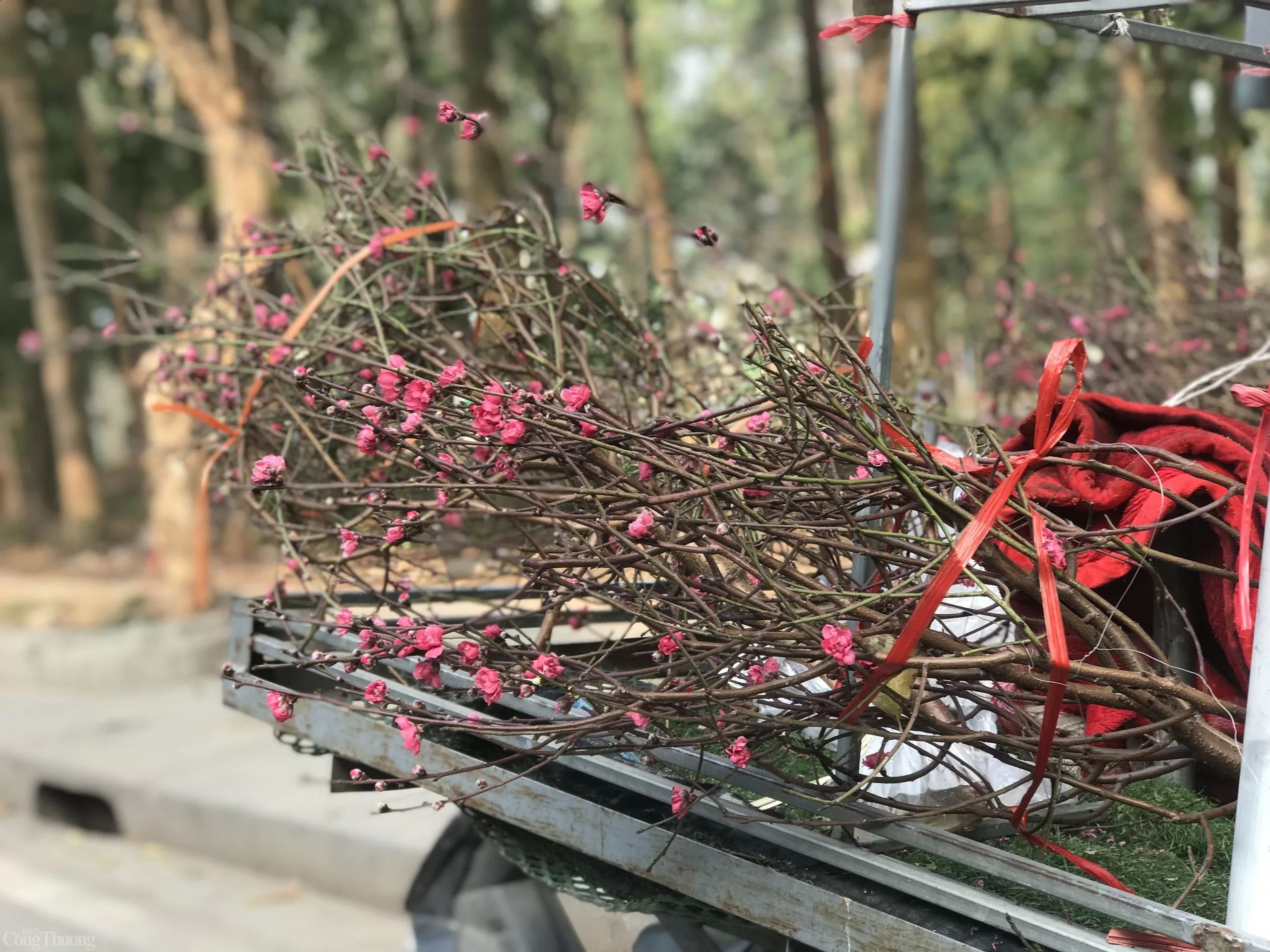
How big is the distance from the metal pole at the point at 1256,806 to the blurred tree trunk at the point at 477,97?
6475 mm

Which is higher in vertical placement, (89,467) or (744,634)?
(744,634)

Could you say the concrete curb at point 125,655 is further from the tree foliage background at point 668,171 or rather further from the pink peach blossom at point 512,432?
the pink peach blossom at point 512,432

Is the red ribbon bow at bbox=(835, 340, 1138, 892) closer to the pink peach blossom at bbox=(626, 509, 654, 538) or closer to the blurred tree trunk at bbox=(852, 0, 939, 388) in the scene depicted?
the pink peach blossom at bbox=(626, 509, 654, 538)

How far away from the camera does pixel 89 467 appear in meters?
11.2

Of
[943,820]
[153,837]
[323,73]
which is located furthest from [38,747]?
[323,73]

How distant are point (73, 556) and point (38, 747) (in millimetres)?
5511

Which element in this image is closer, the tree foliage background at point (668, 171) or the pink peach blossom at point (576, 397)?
the pink peach blossom at point (576, 397)

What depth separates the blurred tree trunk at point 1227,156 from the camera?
8.27m

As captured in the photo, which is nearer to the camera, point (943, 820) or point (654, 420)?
point (654, 420)

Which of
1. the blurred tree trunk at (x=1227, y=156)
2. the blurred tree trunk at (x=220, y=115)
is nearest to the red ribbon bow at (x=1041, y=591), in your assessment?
the blurred tree trunk at (x=220, y=115)

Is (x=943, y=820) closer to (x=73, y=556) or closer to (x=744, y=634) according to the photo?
(x=744, y=634)

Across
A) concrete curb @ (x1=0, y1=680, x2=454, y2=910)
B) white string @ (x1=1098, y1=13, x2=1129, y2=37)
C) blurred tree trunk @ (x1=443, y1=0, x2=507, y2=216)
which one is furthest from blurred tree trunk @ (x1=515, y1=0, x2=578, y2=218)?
white string @ (x1=1098, y1=13, x2=1129, y2=37)

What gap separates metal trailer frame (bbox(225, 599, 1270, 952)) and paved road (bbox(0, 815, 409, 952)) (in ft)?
8.54

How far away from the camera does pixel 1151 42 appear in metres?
2.04
